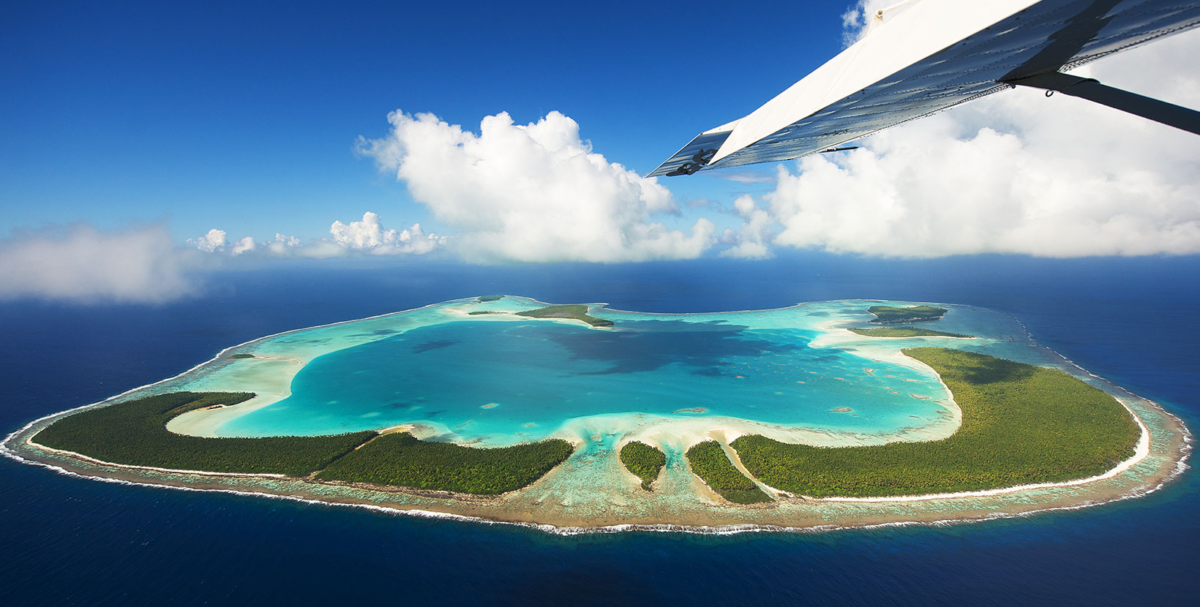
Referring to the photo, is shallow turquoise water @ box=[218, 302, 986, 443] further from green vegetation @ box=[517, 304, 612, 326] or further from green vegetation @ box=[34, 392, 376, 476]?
green vegetation @ box=[517, 304, 612, 326]

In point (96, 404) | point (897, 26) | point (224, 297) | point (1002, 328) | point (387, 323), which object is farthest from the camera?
point (224, 297)

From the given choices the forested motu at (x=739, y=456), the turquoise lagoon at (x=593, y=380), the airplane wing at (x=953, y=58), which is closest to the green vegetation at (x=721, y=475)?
the forested motu at (x=739, y=456)

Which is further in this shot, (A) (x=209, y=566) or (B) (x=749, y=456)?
(B) (x=749, y=456)

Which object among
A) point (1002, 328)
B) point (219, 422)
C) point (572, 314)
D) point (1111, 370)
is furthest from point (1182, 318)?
point (219, 422)

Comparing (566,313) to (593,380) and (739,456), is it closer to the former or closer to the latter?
(593,380)

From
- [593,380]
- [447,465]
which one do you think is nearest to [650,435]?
[593,380]

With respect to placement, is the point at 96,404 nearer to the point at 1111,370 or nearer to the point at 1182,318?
the point at 1111,370

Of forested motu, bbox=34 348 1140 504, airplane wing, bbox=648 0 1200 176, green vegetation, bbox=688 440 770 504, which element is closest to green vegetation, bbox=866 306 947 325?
forested motu, bbox=34 348 1140 504
